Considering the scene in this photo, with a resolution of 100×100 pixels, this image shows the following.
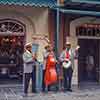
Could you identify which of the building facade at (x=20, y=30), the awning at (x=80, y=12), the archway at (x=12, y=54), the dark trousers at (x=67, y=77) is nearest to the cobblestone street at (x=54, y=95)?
the dark trousers at (x=67, y=77)

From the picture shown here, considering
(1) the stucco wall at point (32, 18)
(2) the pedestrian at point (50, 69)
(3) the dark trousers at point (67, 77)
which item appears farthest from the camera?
(1) the stucco wall at point (32, 18)

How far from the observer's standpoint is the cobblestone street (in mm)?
15492

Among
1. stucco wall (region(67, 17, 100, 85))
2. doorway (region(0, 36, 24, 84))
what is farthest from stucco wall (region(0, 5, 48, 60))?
stucco wall (region(67, 17, 100, 85))

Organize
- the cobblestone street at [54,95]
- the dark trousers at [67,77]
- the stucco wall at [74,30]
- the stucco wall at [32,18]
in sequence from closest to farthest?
the cobblestone street at [54,95]
the dark trousers at [67,77]
the stucco wall at [32,18]
the stucco wall at [74,30]

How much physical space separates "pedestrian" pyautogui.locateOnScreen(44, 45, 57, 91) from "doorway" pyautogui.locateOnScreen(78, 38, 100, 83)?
3.29 metres

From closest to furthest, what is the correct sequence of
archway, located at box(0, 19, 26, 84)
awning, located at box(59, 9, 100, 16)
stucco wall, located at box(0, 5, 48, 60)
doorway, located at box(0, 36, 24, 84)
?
awning, located at box(59, 9, 100, 16), stucco wall, located at box(0, 5, 48, 60), archway, located at box(0, 19, 26, 84), doorway, located at box(0, 36, 24, 84)

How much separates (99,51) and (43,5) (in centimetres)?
385

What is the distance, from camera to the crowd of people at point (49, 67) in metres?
16.2

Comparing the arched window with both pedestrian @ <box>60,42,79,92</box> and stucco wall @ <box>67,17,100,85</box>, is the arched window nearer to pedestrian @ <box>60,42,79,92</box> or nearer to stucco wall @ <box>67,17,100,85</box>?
stucco wall @ <box>67,17,100,85</box>

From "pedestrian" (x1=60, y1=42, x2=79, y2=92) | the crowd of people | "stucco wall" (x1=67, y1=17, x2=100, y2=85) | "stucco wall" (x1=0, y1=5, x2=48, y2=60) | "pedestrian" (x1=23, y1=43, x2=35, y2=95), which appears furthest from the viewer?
"stucco wall" (x1=67, y1=17, x2=100, y2=85)

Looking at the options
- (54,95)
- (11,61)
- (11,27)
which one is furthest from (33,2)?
(54,95)

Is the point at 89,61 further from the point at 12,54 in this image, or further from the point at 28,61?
the point at 28,61

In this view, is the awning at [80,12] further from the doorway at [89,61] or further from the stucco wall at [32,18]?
the doorway at [89,61]

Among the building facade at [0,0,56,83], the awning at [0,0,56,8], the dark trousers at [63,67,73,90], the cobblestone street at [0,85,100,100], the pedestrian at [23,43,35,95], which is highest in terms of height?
the awning at [0,0,56,8]
